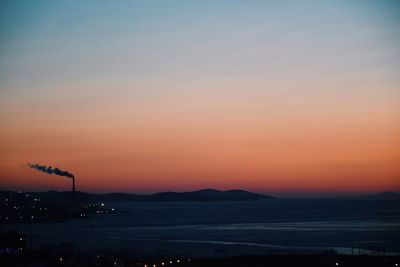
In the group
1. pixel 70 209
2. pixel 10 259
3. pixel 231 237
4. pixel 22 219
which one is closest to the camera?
pixel 10 259

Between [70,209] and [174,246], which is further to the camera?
[70,209]

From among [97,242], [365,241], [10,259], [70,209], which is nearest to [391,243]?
[365,241]

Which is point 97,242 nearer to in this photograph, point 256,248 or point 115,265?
point 256,248

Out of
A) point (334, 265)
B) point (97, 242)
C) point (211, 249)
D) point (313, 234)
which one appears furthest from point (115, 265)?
point (313, 234)

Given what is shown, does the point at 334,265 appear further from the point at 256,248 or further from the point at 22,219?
the point at 22,219

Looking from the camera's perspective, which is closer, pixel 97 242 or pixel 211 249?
pixel 211 249

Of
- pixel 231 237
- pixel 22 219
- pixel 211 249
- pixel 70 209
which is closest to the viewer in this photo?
pixel 211 249

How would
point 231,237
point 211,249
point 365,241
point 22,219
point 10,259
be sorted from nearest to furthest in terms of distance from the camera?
1. point 10,259
2. point 211,249
3. point 365,241
4. point 231,237
5. point 22,219

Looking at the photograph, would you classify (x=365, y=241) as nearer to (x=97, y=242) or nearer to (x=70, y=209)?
(x=97, y=242)

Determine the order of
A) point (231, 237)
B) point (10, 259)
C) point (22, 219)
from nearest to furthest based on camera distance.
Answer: point (10, 259) → point (231, 237) → point (22, 219)
